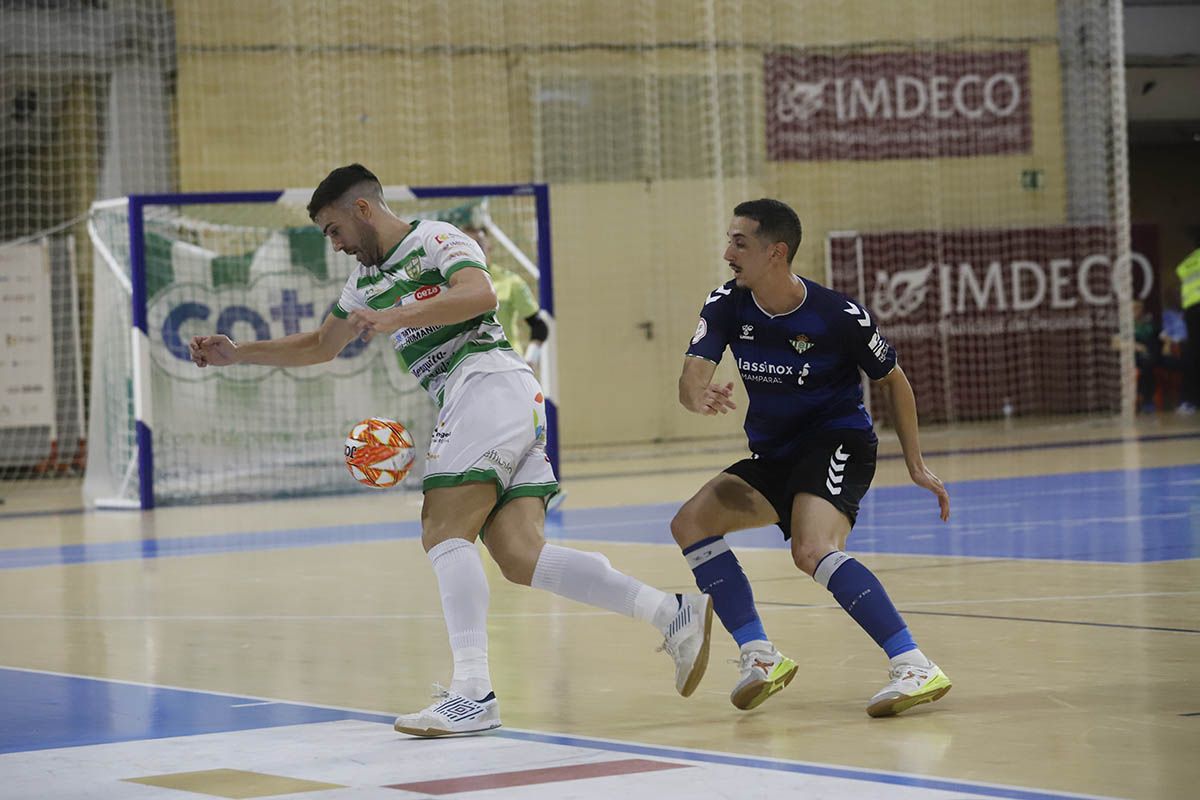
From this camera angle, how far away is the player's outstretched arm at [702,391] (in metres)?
5.16

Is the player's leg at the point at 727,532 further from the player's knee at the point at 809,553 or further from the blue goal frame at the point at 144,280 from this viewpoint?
the blue goal frame at the point at 144,280

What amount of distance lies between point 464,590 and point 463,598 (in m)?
0.02

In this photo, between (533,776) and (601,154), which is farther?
(601,154)

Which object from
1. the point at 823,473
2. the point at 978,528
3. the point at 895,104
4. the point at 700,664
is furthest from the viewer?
the point at 895,104

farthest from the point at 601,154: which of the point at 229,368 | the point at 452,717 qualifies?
the point at 452,717

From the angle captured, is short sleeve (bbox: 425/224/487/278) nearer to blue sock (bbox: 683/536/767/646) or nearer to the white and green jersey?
the white and green jersey

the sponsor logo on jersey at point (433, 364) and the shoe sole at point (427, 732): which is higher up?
the sponsor logo on jersey at point (433, 364)

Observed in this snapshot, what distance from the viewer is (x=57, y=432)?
21.6 meters

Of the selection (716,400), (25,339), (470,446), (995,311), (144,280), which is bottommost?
(470,446)

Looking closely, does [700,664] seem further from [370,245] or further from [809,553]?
[370,245]

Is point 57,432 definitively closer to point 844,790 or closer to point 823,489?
A: point 823,489

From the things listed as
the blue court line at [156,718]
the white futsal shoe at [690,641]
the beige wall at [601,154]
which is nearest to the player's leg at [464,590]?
the blue court line at [156,718]

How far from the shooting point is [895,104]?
24.2 metres

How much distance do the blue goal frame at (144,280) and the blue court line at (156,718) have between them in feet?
30.4
